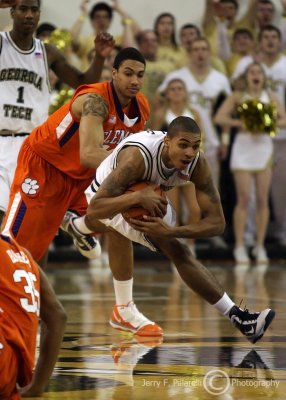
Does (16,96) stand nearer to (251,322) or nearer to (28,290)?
(251,322)

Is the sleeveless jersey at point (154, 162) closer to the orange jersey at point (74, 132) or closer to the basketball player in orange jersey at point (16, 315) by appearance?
the orange jersey at point (74, 132)

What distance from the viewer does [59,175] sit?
314 inches

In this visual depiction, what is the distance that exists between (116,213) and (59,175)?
1.16m

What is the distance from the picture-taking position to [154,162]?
7012 millimetres

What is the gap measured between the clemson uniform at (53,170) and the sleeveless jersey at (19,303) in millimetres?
2864

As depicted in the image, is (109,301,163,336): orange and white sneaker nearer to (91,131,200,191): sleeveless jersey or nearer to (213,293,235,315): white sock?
(213,293,235,315): white sock

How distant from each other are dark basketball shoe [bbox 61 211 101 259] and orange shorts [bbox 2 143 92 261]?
58 centimetres

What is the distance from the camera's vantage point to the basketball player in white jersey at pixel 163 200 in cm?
684

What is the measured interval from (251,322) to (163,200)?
97 centimetres

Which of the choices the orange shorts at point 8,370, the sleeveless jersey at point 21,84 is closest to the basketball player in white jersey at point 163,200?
the sleeveless jersey at point 21,84

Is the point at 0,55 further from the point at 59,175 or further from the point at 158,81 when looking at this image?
the point at 158,81

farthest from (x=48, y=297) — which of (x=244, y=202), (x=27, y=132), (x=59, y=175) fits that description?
(x=244, y=202)

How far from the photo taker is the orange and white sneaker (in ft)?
25.7

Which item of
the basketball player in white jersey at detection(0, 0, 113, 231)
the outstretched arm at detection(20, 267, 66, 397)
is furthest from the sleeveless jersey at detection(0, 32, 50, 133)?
the outstretched arm at detection(20, 267, 66, 397)
